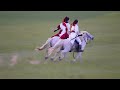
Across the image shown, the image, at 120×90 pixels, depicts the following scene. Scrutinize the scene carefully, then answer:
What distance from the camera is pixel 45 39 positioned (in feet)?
28.9

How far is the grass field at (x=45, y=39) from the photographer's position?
8648 mm

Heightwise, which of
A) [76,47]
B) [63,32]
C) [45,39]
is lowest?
[76,47]

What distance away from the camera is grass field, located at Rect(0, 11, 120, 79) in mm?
8648

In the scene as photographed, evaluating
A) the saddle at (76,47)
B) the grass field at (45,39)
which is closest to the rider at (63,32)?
the grass field at (45,39)

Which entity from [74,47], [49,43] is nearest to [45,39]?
[49,43]

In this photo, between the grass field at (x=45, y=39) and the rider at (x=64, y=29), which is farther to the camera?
the rider at (x=64, y=29)

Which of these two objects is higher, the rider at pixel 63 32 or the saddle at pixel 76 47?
the rider at pixel 63 32

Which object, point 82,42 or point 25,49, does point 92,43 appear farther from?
point 25,49

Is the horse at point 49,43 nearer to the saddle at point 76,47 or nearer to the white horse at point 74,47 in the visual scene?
the white horse at point 74,47

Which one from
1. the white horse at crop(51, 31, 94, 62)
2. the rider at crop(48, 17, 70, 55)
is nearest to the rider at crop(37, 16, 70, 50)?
the rider at crop(48, 17, 70, 55)

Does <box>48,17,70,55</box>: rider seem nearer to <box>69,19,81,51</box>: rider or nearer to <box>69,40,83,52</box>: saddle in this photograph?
<box>69,19,81,51</box>: rider

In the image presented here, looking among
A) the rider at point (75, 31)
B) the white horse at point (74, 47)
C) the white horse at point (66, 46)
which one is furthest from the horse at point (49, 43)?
the rider at point (75, 31)

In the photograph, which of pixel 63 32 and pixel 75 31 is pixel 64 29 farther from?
pixel 75 31

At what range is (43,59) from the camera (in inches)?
344
